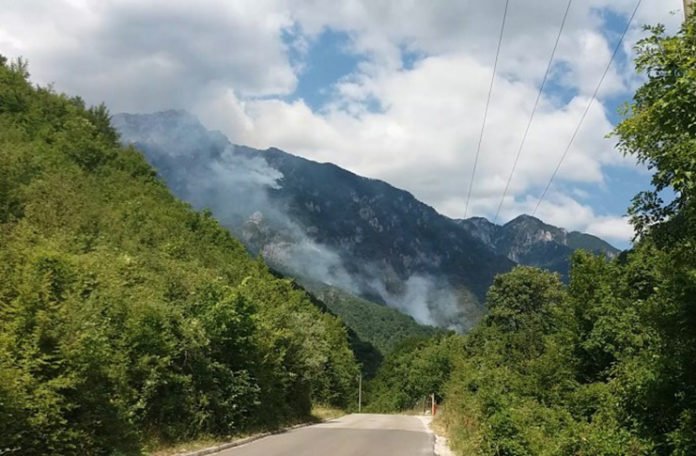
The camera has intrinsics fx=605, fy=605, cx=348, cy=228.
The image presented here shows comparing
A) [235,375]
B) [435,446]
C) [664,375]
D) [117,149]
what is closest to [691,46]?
[664,375]

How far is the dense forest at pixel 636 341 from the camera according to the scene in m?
6.91

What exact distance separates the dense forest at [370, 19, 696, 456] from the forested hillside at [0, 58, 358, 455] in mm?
8050

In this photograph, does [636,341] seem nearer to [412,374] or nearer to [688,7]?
[688,7]

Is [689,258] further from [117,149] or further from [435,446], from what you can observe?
[117,149]

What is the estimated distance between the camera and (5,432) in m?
8.71

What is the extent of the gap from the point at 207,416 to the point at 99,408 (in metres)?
8.43

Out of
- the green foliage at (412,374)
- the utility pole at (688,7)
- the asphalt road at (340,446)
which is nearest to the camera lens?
the utility pole at (688,7)

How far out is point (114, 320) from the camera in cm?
1392

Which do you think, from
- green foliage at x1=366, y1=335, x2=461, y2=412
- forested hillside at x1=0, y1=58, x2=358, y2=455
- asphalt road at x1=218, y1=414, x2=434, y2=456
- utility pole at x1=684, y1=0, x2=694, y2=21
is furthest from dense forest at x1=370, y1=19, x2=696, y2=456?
green foliage at x1=366, y1=335, x2=461, y2=412

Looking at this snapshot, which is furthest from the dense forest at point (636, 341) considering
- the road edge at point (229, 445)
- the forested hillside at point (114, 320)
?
the forested hillside at point (114, 320)

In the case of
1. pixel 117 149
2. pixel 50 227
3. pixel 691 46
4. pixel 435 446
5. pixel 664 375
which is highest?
pixel 117 149

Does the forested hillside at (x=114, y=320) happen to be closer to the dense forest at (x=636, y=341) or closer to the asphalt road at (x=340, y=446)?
the asphalt road at (x=340, y=446)

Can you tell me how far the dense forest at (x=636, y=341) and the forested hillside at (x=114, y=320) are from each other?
26.4 ft

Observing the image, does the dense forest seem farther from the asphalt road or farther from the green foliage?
the green foliage
